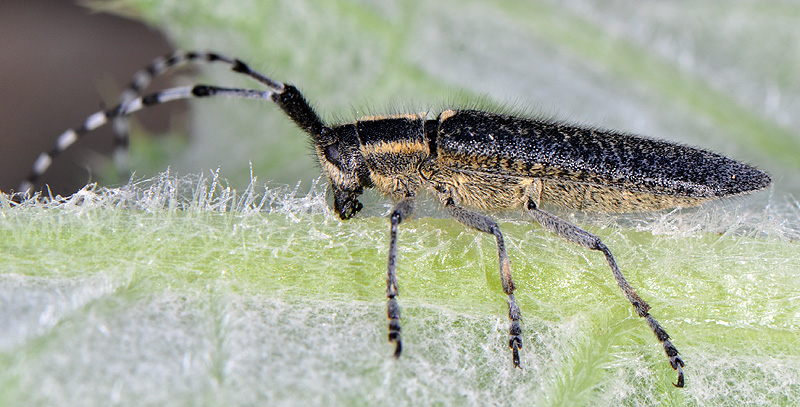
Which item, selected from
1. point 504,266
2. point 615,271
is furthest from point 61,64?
point 615,271

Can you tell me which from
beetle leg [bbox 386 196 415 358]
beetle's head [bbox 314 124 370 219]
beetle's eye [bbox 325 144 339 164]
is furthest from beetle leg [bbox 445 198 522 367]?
beetle's eye [bbox 325 144 339 164]

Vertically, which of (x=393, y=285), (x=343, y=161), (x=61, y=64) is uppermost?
(x=61, y=64)

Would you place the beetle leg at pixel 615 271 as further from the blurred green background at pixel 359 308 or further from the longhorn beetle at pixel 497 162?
the longhorn beetle at pixel 497 162

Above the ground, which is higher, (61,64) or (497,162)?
(61,64)

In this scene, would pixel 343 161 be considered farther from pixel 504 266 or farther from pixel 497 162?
pixel 504 266

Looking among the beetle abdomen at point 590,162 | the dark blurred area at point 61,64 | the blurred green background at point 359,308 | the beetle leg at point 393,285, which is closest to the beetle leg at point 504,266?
the blurred green background at point 359,308

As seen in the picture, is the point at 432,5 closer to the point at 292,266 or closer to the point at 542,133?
the point at 542,133

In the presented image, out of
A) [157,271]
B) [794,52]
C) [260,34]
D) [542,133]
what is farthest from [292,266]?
[794,52]
